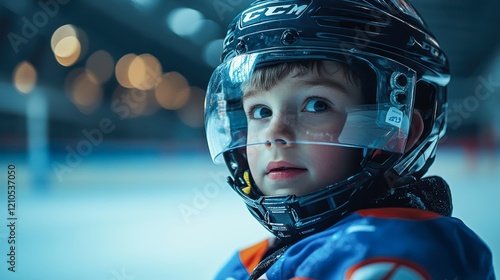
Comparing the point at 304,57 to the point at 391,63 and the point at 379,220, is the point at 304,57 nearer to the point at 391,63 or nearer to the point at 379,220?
the point at 391,63

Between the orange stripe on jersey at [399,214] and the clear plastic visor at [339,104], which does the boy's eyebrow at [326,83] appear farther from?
the orange stripe on jersey at [399,214]

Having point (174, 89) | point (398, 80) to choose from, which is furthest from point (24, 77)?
point (398, 80)

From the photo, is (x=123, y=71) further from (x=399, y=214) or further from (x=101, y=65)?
(x=399, y=214)

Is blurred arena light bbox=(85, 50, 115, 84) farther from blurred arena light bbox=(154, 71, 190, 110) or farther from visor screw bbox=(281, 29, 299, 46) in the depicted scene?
visor screw bbox=(281, 29, 299, 46)

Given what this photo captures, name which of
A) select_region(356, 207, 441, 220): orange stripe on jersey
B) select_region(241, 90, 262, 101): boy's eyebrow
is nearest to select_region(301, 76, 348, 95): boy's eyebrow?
select_region(241, 90, 262, 101): boy's eyebrow

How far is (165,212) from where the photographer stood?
367cm

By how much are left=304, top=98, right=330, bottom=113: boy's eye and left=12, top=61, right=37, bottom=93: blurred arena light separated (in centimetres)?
527

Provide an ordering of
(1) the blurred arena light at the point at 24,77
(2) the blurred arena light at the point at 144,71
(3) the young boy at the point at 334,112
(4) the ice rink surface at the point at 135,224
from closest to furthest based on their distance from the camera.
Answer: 1. (3) the young boy at the point at 334,112
2. (4) the ice rink surface at the point at 135,224
3. (1) the blurred arena light at the point at 24,77
4. (2) the blurred arena light at the point at 144,71

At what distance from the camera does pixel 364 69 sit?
1.03 meters

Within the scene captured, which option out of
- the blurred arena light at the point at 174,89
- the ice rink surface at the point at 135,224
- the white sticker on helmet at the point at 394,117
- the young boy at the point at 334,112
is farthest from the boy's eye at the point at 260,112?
the blurred arena light at the point at 174,89

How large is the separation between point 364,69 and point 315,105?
0.12 meters

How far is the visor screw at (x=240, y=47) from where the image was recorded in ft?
3.68

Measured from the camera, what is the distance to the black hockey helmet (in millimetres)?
997

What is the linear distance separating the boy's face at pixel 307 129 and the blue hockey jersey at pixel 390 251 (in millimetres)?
174
